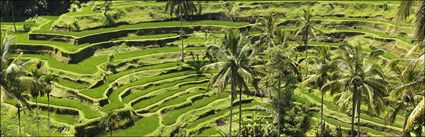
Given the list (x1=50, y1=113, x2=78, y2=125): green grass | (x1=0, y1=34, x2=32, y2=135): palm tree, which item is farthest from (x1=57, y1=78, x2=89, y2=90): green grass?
(x1=0, y1=34, x2=32, y2=135): palm tree

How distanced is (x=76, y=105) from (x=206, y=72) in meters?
21.3

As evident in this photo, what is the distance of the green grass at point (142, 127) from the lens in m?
53.3

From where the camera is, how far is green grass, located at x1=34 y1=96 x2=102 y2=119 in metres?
54.6

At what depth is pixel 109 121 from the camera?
161ft

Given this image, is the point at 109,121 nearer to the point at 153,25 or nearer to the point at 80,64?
the point at 80,64

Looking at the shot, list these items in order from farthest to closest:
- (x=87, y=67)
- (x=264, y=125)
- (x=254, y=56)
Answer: (x=87, y=67), (x=264, y=125), (x=254, y=56)

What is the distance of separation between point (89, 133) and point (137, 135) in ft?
17.4

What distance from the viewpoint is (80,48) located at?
73.9 meters

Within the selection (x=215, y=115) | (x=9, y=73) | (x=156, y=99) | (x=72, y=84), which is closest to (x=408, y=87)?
(x=9, y=73)

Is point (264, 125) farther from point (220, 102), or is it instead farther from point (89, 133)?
point (89, 133)

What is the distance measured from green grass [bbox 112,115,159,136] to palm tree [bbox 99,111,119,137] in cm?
114

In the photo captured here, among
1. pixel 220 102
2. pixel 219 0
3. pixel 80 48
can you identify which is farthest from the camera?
pixel 219 0

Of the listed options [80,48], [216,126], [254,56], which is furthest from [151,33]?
[254,56]

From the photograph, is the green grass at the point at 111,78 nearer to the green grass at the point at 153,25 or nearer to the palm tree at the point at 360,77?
the green grass at the point at 153,25
